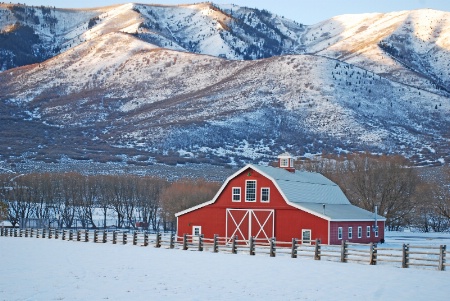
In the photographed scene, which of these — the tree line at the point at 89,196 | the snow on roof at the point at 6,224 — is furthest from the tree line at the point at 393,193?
the snow on roof at the point at 6,224

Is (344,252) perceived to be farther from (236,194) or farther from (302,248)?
(236,194)

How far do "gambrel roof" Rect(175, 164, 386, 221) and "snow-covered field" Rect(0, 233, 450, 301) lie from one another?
1146cm

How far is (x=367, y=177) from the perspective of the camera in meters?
79.9

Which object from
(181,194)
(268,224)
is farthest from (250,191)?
(181,194)

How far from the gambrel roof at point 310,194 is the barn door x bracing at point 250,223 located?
1.72 m

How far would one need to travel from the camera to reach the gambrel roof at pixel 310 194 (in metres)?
47.3

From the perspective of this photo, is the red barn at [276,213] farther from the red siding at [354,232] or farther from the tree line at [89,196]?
the tree line at [89,196]

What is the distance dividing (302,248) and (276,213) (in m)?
5.72

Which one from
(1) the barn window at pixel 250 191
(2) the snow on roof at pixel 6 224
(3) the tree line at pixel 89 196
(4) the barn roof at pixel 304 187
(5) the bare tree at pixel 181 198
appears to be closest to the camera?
(4) the barn roof at pixel 304 187

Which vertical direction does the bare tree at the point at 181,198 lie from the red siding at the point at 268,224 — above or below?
above

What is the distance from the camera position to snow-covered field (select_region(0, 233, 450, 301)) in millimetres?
22359

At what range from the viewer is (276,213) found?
156 feet

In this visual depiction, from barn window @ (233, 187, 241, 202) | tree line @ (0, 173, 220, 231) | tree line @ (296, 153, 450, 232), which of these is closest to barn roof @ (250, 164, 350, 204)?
barn window @ (233, 187, 241, 202)

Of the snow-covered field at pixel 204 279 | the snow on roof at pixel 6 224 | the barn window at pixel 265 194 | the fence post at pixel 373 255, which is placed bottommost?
the snow-covered field at pixel 204 279
